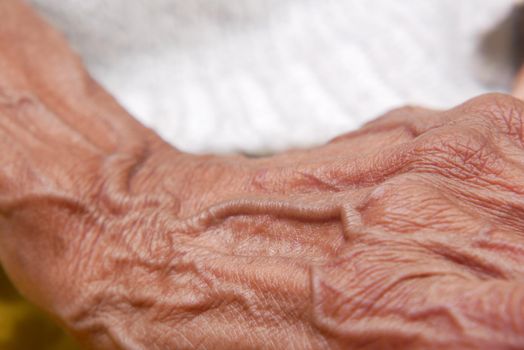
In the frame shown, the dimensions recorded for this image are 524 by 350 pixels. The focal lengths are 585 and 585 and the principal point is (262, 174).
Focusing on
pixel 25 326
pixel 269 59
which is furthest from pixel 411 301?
pixel 269 59

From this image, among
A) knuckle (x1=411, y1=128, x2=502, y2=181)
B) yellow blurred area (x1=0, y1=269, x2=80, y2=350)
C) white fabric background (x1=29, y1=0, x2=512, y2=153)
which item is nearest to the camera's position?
knuckle (x1=411, y1=128, x2=502, y2=181)

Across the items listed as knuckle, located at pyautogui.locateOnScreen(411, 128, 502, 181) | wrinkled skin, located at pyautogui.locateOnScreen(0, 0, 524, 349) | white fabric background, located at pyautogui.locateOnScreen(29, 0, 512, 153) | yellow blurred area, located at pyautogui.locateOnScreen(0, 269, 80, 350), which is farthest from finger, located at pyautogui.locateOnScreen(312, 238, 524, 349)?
white fabric background, located at pyautogui.locateOnScreen(29, 0, 512, 153)

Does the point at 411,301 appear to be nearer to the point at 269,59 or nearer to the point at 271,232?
the point at 271,232

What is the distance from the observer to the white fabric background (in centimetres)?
139

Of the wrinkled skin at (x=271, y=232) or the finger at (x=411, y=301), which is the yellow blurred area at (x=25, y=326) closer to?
the wrinkled skin at (x=271, y=232)

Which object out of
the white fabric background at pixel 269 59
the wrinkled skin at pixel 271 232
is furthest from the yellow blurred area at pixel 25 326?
the white fabric background at pixel 269 59

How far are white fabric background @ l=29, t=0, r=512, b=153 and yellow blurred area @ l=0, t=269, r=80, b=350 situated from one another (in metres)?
0.48

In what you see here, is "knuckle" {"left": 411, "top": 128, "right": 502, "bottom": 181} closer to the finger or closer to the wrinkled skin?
the wrinkled skin

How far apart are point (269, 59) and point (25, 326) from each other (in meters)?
0.83

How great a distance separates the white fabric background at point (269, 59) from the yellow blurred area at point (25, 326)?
1.58 feet

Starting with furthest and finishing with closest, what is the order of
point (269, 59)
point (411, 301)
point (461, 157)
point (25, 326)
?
point (269, 59) < point (25, 326) < point (461, 157) < point (411, 301)

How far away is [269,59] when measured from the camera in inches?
58.3

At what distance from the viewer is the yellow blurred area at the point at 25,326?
1067 mm

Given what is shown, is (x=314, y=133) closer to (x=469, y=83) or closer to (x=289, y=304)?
(x=469, y=83)
